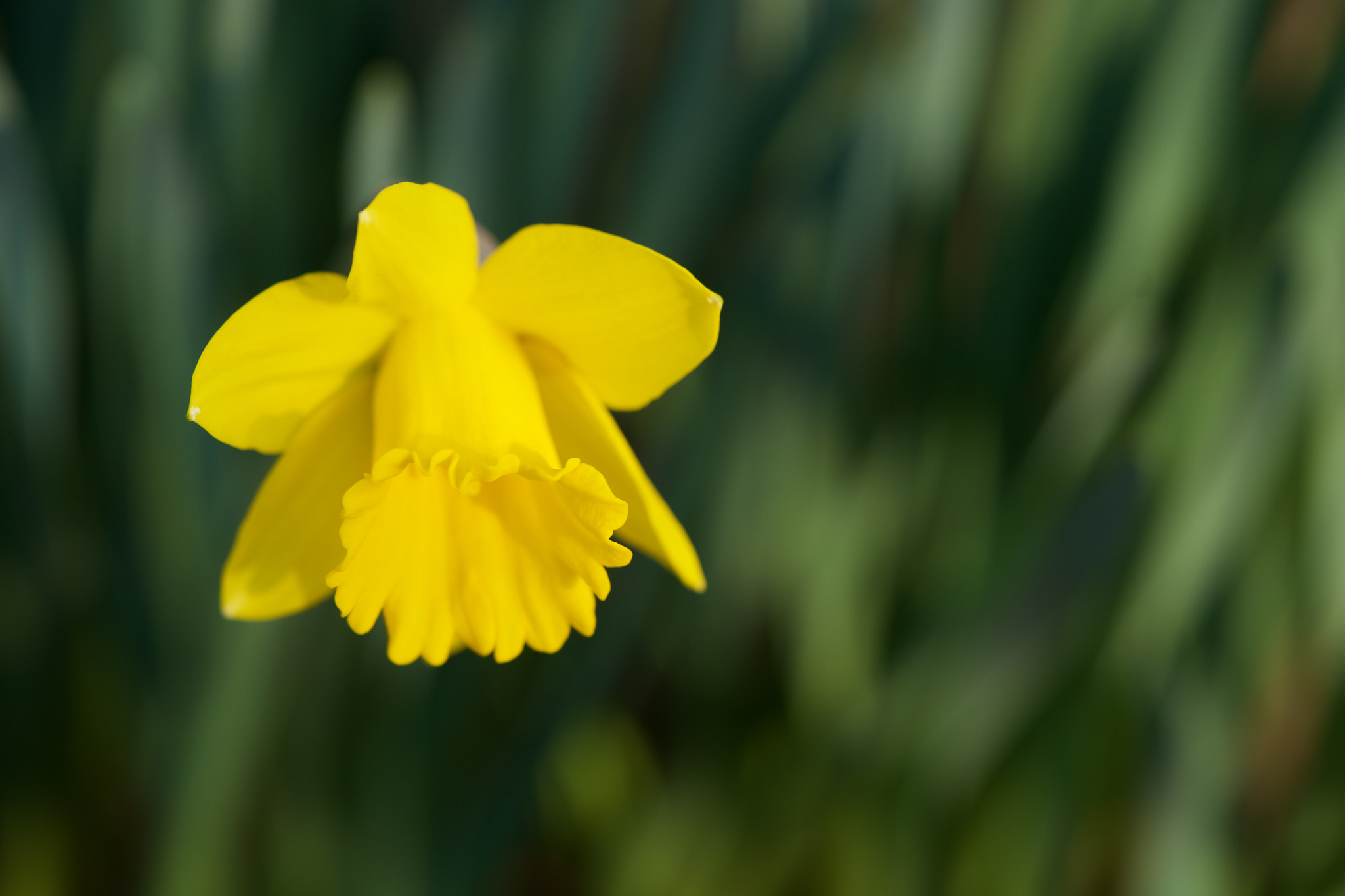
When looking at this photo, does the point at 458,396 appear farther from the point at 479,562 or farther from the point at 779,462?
the point at 779,462

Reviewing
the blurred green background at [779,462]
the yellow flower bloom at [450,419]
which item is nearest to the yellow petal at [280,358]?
the yellow flower bloom at [450,419]

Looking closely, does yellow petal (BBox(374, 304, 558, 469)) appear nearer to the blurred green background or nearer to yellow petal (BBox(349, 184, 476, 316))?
yellow petal (BBox(349, 184, 476, 316))

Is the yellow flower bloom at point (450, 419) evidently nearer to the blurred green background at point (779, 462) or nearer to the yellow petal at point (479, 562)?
the yellow petal at point (479, 562)

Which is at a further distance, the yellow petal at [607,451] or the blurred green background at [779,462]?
the blurred green background at [779,462]

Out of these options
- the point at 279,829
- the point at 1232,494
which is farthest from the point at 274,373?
the point at 1232,494

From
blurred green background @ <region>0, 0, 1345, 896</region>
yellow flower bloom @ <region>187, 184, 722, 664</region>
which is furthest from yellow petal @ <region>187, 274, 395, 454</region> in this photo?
blurred green background @ <region>0, 0, 1345, 896</region>

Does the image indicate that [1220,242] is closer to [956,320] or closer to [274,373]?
[956,320]
